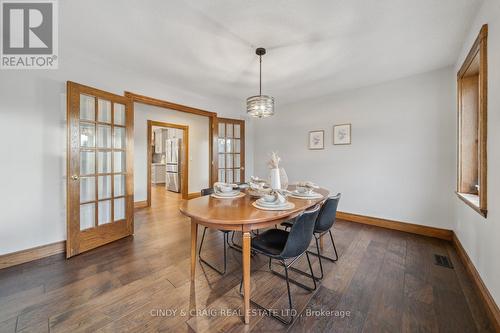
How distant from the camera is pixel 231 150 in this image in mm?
4691

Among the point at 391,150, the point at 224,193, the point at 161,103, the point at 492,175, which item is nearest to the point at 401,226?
the point at 391,150

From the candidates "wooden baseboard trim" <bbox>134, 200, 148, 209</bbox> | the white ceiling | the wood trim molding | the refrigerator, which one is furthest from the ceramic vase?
the refrigerator

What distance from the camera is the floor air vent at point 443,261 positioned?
2139 mm

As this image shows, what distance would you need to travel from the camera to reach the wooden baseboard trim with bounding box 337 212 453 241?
281cm

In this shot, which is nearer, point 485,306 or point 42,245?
point 485,306

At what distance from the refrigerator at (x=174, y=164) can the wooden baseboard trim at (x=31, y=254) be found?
158 inches

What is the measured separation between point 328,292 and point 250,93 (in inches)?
137

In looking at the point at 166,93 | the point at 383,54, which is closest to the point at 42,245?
the point at 166,93

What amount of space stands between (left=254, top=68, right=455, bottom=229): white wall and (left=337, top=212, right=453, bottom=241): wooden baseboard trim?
0.08m

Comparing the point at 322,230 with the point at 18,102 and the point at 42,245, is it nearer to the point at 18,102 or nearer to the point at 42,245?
the point at 42,245

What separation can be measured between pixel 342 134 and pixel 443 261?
2.28 metres

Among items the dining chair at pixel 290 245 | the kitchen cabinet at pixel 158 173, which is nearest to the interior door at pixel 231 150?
the dining chair at pixel 290 245

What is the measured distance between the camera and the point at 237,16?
1.77 m

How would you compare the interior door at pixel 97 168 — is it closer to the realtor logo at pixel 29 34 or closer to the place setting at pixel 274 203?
the realtor logo at pixel 29 34
